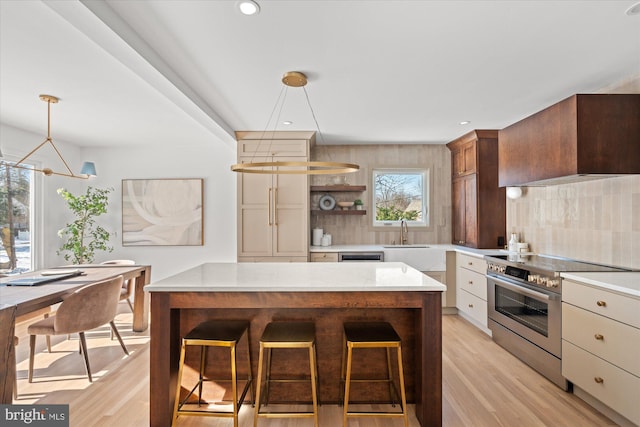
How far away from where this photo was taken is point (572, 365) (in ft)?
7.88

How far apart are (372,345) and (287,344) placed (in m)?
0.48

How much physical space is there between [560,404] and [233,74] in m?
3.41

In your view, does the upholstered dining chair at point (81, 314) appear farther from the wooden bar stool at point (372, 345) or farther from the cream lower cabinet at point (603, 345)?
the cream lower cabinet at point (603, 345)

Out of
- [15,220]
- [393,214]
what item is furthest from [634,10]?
[15,220]

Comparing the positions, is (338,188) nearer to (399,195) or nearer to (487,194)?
(399,195)

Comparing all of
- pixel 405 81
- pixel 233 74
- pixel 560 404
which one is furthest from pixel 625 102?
pixel 233 74

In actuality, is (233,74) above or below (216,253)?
above

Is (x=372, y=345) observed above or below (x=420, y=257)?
below

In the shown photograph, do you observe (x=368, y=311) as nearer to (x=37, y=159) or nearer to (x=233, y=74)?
(x=233, y=74)

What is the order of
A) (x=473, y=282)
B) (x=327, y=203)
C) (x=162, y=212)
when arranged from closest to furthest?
(x=473, y=282)
(x=327, y=203)
(x=162, y=212)

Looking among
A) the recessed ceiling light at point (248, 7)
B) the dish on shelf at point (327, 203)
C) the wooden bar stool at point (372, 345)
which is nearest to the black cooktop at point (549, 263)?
the wooden bar stool at point (372, 345)

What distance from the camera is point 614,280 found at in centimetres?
220

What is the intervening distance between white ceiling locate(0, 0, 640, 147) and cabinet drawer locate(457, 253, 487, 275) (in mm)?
1633

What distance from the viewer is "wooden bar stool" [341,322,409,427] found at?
1.90 metres
